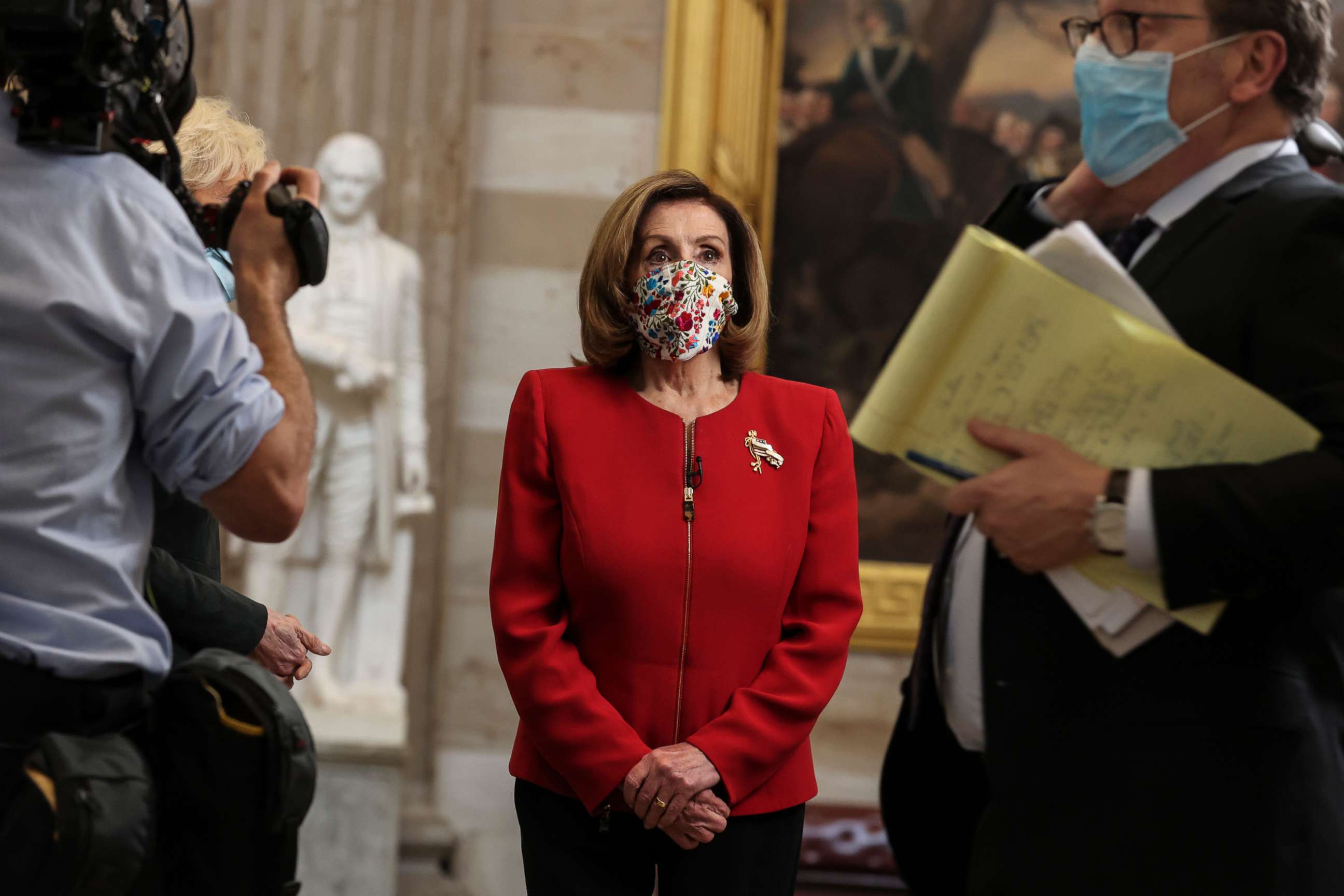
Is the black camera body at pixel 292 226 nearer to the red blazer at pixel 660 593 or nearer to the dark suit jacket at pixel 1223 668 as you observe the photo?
the red blazer at pixel 660 593

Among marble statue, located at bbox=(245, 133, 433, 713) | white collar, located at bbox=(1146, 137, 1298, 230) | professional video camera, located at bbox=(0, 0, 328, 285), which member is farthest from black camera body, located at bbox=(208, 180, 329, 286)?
marble statue, located at bbox=(245, 133, 433, 713)

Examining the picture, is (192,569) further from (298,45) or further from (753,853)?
(298,45)

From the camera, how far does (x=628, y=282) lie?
3.10 metres

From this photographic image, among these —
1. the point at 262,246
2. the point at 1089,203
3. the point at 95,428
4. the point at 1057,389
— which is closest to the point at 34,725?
the point at 95,428

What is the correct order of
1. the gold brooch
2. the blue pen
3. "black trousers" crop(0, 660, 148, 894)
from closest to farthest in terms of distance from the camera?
"black trousers" crop(0, 660, 148, 894) → the blue pen → the gold brooch

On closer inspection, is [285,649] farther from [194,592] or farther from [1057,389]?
[1057,389]

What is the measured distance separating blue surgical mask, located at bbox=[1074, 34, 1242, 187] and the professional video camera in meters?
1.17

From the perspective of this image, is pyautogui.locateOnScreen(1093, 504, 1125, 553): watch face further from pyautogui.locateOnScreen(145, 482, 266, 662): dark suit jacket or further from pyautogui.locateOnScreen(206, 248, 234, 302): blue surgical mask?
pyautogui.locateOnScreen(206, 248, 234, 302): blue surgical mask

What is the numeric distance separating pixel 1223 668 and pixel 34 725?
155 cm

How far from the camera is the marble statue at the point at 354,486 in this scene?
596 centimetres

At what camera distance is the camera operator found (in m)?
1.80

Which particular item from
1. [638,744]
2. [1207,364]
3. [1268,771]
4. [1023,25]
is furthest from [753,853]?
[1023,25]

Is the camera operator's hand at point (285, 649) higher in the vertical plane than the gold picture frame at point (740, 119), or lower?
lower

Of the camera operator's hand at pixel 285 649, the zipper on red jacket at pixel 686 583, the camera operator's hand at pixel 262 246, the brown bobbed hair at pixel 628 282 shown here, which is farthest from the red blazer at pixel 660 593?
the camera operator's hand at pixel 262 246
